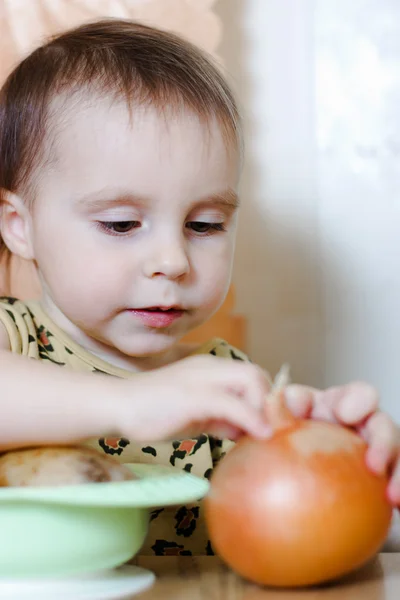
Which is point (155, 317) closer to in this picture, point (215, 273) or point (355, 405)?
point (215, 273)

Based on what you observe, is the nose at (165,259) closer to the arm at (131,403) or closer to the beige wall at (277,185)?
the arm at (131,403)

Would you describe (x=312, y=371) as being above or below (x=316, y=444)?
below

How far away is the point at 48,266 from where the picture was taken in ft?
3.39

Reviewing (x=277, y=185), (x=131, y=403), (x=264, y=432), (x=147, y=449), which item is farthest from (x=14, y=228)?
(x=277, y=185)

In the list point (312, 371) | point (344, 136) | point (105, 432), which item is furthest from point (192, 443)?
point (344, 136)

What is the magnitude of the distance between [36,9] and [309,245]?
703 mm

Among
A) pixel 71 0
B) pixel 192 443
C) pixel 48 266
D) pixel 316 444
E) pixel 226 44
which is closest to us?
pixel 316 444

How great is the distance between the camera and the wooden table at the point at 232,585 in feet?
2.12

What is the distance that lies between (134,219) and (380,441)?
0.40 m

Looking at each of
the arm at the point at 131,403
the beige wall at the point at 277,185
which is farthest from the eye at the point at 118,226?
the beige wall at the point at 277,185

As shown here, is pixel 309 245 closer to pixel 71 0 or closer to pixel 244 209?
pixel 244 209

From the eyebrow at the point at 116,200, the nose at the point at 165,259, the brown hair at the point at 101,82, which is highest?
the brown hair at the point at 101,82

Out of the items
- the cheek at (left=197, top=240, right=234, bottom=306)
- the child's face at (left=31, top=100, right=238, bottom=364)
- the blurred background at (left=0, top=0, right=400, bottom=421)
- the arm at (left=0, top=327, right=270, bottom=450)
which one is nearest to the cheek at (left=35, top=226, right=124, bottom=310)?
the child's face at (left=31, top=100, right=238, bottom=364)

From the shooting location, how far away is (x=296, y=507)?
613 millimetres
